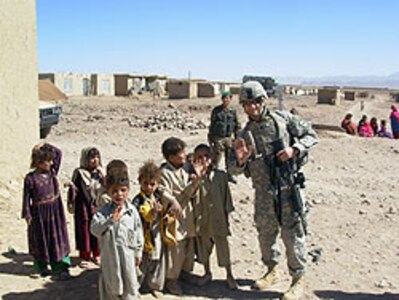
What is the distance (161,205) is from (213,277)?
1115 millimetres

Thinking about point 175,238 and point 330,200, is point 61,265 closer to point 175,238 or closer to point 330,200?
point 175,238

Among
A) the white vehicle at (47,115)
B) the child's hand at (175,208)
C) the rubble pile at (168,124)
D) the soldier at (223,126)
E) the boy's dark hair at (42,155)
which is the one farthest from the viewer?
the rubble pile at (168,124)

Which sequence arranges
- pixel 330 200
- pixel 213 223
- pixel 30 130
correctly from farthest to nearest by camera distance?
1. pixel 330 200
2. pixel 30 130
3. pixel 213 223

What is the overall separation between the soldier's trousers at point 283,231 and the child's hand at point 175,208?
0.71m

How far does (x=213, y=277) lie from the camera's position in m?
4.38

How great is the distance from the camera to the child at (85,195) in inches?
163

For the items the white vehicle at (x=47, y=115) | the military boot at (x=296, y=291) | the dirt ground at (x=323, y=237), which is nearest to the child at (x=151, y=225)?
the dirt ground at (x=323, y=237)

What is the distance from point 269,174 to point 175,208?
31.7 inches

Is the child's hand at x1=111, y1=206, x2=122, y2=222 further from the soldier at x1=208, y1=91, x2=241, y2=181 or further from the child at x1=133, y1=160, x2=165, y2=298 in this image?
the soldier at x1=208, y1=91, x2=241, y2=181

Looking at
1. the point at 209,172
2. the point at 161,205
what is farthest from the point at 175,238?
the point at 209,172

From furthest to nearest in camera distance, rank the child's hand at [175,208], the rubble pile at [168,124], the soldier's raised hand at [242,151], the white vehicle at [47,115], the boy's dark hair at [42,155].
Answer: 1. the rubble pile at [168,124]
2. the white vehicle at [47,115]
3. the boy's dark hair at [42,155]
4. the soldier's raised hand at [242,151]
5. the child's hand at [175,208]

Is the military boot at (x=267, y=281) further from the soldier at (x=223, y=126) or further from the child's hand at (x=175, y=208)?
the soldier at (x=223, y=126)

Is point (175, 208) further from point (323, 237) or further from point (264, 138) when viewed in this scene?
point (323, 237)

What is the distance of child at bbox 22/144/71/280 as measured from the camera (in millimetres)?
3922
